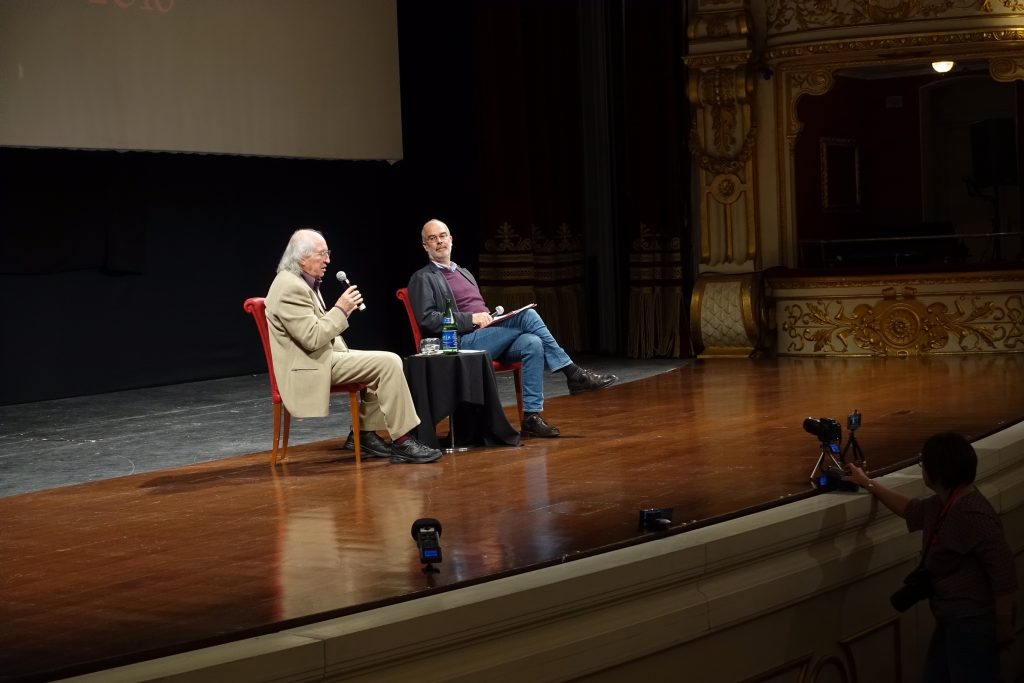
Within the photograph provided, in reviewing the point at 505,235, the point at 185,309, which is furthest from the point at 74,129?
the point at 505,235

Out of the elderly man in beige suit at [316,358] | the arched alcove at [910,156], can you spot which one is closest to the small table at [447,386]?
the elderly man in beige suit at [316,358]

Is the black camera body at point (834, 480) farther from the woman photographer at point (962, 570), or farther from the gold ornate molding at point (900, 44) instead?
the gold ornate molding at point (900, 44)

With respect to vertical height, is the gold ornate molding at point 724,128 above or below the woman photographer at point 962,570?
above

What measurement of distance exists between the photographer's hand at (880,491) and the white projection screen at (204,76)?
532 centimetres

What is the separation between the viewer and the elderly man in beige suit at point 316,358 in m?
5.76

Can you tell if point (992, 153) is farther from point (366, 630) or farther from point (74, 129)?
point (366, 630)

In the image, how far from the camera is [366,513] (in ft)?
15.6

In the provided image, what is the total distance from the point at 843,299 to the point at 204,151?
4.22 m

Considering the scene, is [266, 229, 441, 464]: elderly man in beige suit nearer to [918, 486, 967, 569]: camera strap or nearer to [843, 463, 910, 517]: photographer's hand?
[843, 463, 910, 517]: photographer's hand

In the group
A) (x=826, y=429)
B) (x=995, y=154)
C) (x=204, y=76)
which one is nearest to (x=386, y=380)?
(x=826, y=429)

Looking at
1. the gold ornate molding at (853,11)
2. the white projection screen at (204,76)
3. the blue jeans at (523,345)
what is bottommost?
the blue jeans at (523,345)

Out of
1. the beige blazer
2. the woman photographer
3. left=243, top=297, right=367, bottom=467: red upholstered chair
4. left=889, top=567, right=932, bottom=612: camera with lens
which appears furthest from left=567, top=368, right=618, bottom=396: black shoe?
left=889, top=567, right=932, bottom=612: camera with lens

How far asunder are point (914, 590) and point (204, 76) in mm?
6305

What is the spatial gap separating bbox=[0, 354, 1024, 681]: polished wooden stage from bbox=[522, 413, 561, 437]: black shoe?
0.27 feet
